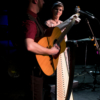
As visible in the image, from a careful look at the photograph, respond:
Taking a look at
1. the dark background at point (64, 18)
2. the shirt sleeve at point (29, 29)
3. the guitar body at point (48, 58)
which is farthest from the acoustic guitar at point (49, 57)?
the dark background at point (64, 18)

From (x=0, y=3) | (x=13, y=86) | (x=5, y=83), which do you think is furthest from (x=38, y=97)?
(x=0, y=3)

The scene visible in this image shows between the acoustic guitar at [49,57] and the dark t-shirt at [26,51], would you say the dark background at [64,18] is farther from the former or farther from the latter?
the dark t-shirt at [26,51]

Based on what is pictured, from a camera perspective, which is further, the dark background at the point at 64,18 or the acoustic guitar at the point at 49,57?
the dark background at the point at 64,18

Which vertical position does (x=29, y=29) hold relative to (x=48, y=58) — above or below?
above

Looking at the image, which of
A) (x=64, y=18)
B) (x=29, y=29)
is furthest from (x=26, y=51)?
(x=64, y=18)

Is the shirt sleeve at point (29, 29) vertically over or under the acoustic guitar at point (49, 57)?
over

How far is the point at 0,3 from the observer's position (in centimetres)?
396

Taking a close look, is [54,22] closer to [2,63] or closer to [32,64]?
[32,64]

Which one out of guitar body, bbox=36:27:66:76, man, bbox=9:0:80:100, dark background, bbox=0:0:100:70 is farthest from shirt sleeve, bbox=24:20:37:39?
dark background, bbox=0:0:100:70

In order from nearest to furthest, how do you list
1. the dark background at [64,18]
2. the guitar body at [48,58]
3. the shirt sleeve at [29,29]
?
the shirt sleeve at [29,29], the guitar body at [48,58], the dark background at [64,18]

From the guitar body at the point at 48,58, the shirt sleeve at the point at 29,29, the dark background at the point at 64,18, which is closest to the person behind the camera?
the shirt sleeve at the point at 29,29

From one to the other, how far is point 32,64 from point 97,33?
5.37 metres

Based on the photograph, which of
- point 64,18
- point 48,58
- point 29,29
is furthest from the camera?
point 64,18

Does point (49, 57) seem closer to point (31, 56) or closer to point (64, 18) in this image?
point (31, 56)
